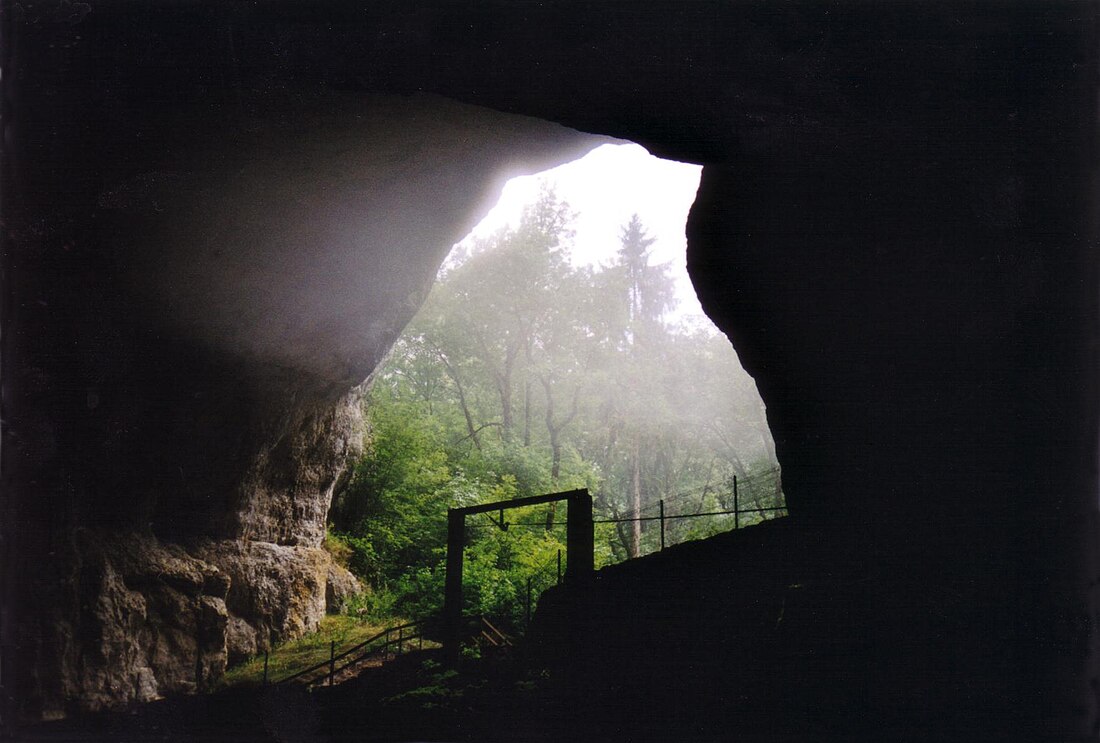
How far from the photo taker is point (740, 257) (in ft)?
17.3

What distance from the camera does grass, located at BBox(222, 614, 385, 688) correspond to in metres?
8.82

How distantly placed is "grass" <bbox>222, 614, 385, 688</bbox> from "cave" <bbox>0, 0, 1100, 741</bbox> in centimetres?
106

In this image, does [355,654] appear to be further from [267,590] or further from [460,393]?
[460,393]

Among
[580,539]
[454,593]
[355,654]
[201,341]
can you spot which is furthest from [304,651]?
[580,539]

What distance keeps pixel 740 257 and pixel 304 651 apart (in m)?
8.15

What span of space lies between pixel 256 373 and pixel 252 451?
1286 millimetres

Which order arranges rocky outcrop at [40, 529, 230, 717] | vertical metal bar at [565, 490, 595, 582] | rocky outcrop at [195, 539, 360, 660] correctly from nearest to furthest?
rocky outcrop at [40, 529, 230, 717] → vertical metal bar at [565, 490, 595, 582] → rocky outcrop at [195, 539, 360, 660]

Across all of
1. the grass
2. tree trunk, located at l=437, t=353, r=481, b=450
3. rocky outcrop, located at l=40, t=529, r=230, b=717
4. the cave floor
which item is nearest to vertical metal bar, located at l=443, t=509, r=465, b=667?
the cave floor

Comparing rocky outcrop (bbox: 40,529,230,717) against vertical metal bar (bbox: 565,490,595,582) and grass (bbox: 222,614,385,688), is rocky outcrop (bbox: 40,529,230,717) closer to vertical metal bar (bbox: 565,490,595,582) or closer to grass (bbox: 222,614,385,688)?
grass (bbox: 222,614,385,688)

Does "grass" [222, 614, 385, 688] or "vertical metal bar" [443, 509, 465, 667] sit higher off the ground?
"vertical metal bar" [443, 509, 465, 667]

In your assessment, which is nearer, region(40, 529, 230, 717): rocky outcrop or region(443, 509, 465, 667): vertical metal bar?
region(40, 529, 230, 717): rocky outcrop

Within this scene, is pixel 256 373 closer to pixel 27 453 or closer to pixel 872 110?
→ pixel 27 453

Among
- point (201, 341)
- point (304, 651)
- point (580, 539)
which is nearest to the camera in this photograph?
point (580, 539)

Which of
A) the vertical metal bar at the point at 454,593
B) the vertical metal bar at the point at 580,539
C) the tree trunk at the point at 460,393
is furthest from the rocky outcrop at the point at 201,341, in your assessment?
the tree trunk at the point at 460,393
